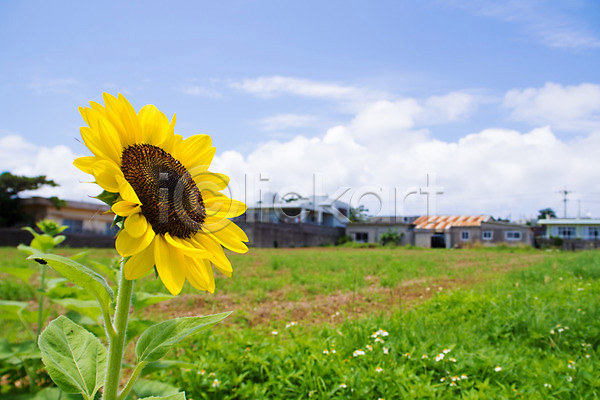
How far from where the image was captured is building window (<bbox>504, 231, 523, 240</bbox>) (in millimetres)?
30594

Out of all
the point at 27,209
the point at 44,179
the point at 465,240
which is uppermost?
the point at 44,179

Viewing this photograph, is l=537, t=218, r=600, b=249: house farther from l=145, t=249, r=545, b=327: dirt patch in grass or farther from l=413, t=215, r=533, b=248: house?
l=145, t=249, r=545, b=327: dirt patch in grass

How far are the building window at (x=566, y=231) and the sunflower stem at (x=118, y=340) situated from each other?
130 feet

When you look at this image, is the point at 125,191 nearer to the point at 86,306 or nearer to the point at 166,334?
the point at 166,334

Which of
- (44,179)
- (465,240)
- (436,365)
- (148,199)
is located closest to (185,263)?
(148,199)

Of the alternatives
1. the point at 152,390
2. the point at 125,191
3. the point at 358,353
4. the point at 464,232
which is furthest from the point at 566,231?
the point at 125,191

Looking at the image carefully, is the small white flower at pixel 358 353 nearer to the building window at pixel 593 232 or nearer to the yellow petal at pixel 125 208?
the yellow petal at pixel 125 208

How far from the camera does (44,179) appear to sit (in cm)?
2088

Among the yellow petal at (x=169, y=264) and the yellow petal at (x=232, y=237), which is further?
the yellow petal at (x=232, y=237)

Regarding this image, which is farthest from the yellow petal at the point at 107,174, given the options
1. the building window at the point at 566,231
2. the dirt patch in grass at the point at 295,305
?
the building window at the point at 566,231

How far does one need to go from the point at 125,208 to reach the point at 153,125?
0.84 ft

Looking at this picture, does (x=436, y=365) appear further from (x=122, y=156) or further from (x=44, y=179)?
(x=44, y=179)

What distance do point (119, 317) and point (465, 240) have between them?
31710 millimetres

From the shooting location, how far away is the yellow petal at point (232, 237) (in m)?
0.81
